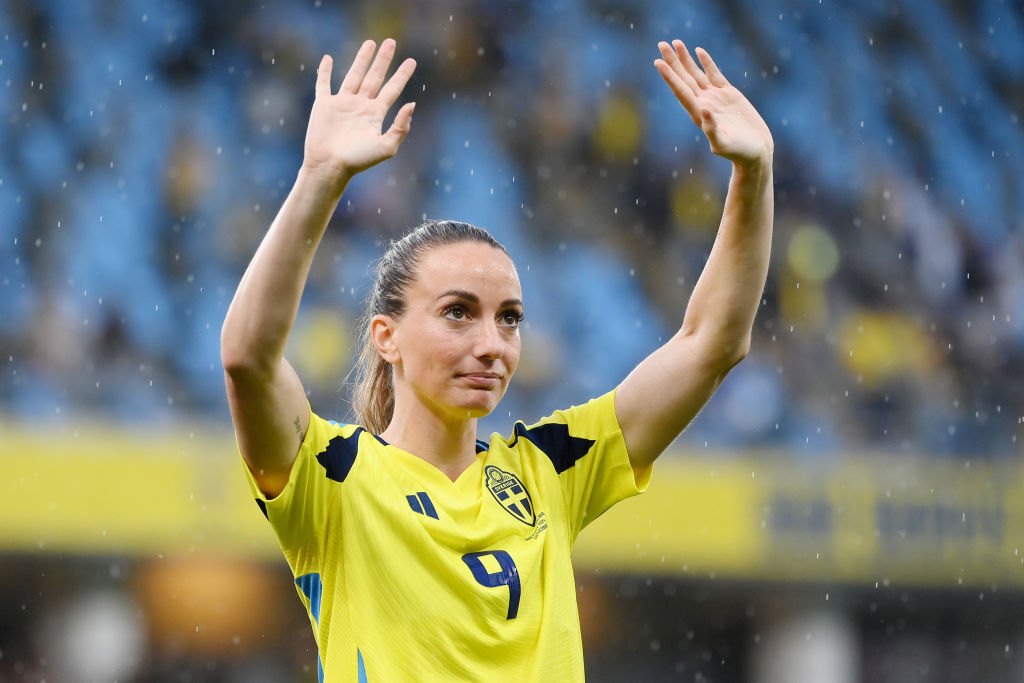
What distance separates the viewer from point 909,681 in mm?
8031

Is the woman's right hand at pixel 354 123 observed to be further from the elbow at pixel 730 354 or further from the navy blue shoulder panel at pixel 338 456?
the elbow at pixel 730 354

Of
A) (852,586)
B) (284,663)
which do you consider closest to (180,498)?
(284,663)

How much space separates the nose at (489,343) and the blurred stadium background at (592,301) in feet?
16.9

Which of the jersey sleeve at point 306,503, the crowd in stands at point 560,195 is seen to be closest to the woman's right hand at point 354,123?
the jersey sleeve at point 306,503

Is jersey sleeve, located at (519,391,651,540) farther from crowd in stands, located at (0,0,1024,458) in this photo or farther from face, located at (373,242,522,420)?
crowd in stands, located at (0,0,1024,458)

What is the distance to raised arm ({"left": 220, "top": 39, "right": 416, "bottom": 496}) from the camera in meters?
1.69

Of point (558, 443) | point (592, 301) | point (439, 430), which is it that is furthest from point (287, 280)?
point (592, 301)

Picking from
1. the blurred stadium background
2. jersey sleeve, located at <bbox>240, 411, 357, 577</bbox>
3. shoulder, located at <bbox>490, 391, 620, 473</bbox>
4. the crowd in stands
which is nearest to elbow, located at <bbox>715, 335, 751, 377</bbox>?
shoulder, located at <bbox>490, 391, 620, 473</bbox>

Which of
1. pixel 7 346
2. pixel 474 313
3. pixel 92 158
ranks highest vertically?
pixel 92 158

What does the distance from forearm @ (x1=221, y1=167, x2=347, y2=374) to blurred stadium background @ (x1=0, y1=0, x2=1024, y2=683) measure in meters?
5.33

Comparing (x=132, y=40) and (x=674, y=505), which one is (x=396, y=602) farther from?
(x=132, y=40)

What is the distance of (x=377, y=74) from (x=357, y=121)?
0.12 metres

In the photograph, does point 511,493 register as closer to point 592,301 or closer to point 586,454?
point 586,454

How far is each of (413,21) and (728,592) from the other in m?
5.48
